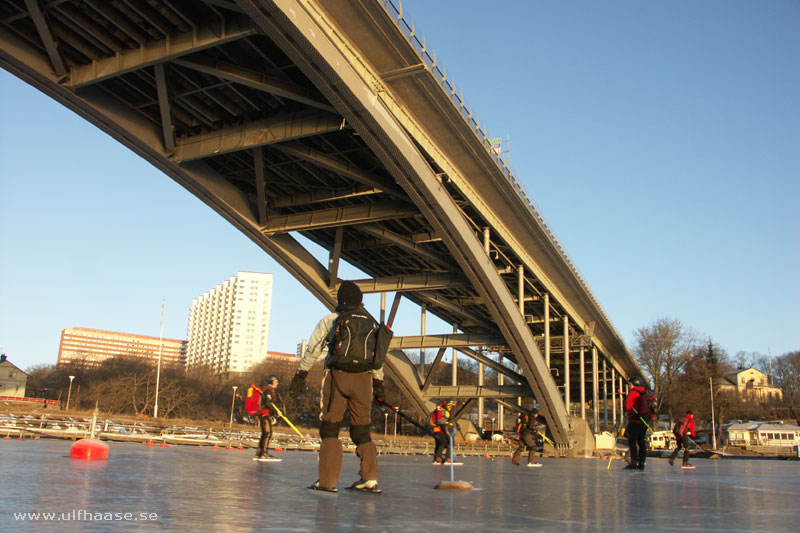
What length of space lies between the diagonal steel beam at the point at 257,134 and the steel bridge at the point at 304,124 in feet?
0.13

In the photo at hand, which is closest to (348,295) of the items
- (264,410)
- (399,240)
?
(264,410)

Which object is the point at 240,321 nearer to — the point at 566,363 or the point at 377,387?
the point at 566,363

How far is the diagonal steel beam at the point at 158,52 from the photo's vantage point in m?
14.4

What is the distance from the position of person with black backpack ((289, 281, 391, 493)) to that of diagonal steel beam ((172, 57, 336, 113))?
11.1m

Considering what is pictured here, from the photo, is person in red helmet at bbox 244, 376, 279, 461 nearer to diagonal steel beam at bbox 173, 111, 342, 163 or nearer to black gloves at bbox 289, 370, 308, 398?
black gloves at bbox 289, 370, 308, 398

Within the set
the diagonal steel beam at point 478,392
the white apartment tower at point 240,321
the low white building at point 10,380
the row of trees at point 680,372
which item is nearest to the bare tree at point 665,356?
the row of trees at point 680,372

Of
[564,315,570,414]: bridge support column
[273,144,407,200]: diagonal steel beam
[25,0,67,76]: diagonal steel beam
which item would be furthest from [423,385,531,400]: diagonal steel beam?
[25,0,67,76]: diagonal steel beam

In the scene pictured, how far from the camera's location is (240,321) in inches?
6437

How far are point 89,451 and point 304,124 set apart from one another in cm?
1140

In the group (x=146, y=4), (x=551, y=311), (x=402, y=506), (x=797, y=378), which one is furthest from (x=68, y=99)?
(x=797, y=378)

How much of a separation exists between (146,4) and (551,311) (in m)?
30.3

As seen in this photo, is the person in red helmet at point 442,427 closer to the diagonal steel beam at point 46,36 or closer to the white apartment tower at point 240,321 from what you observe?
the diagonal steel beam at point 46,36

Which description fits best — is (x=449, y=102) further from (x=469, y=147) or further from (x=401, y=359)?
(x=401, y=359)

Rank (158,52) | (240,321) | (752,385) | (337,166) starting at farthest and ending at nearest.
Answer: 1. (240,321)
2. (752,385)
3. (337,166)
4. (158,52)
